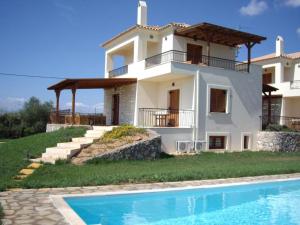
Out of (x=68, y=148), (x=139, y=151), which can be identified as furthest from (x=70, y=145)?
(x=139, y=151)

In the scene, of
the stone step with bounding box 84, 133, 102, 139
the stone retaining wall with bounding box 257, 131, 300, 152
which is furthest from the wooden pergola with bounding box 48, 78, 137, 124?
the stone retaining wall with bounding box 257, 131, 300, 152

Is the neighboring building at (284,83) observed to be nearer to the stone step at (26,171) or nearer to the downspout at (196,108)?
the downspout at (196,108)

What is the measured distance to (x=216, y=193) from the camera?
1019 cm

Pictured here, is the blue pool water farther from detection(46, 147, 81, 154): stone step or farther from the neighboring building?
the neighboring building

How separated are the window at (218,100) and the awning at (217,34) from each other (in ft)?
10.6

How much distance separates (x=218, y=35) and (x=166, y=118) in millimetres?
6195

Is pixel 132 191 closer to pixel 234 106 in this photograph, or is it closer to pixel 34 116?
pixel 234 106

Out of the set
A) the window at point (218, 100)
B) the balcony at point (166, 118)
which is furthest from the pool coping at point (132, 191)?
the window at point (218, 100)

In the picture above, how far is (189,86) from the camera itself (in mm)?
20172

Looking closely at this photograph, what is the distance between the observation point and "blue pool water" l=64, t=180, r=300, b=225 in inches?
314

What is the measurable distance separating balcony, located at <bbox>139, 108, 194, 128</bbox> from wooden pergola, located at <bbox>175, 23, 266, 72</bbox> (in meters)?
3.87

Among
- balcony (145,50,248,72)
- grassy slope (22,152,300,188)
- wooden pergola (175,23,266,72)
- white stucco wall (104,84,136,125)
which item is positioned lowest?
grassy slope (22,152,300,188)

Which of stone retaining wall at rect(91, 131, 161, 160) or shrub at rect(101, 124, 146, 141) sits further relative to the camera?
shrub at rect(101, 124, 146, 141)

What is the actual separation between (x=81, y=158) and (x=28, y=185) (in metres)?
4.98
